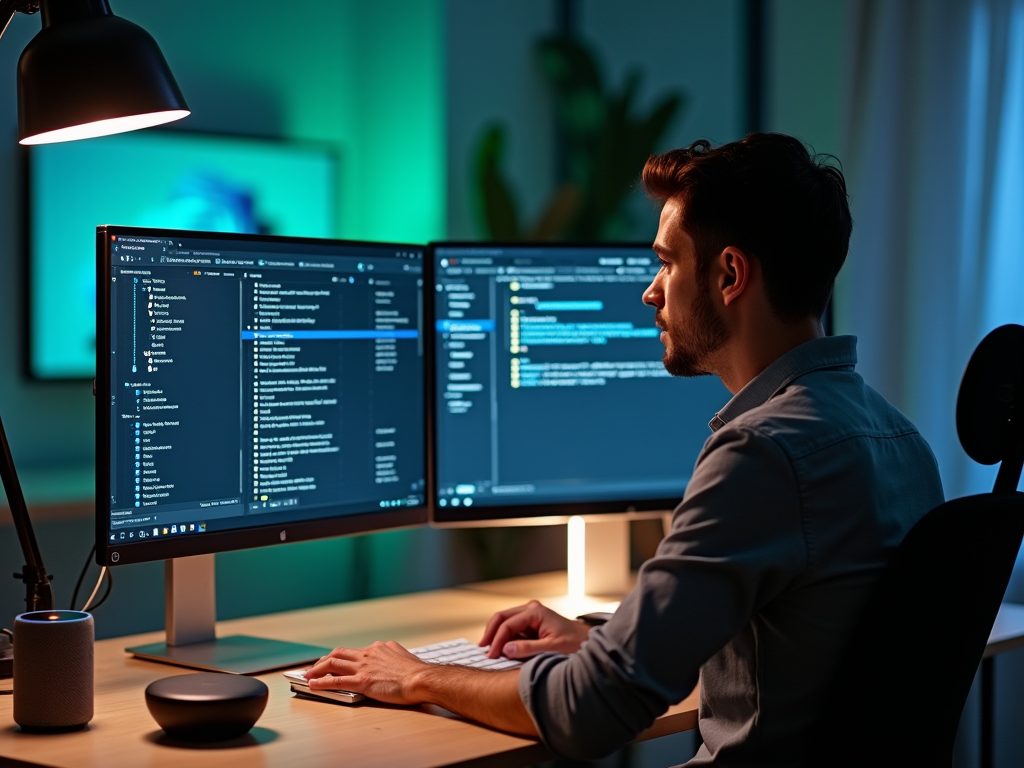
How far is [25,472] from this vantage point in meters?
2.10

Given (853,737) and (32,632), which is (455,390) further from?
(853,737)

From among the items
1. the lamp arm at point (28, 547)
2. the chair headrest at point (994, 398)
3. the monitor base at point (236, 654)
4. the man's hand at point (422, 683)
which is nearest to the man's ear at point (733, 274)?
the chair headrest at point (994, 398)

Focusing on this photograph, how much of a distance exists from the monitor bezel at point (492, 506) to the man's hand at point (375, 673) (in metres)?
0.42

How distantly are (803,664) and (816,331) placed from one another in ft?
1.24

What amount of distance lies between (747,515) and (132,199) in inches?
61.1

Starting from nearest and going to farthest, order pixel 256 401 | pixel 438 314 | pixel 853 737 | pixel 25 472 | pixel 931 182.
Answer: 1. pixel 853 737
2. pixel 256 401
3. pixel 438 314
4. pixel 25 472
5. pixel 931 182

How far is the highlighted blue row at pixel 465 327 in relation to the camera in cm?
185

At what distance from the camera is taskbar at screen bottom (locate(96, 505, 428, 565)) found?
57.9 inches

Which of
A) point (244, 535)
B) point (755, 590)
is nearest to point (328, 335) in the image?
point (244, 535)

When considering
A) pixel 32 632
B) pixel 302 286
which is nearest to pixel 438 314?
pixel 302 286

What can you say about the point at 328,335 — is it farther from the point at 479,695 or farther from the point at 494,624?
the point at 479,695

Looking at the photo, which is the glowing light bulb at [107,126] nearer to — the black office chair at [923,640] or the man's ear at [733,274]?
the man's ear at [733,274]

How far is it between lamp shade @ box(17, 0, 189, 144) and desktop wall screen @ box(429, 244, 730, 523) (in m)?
0.57

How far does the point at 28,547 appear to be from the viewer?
1.47 m
